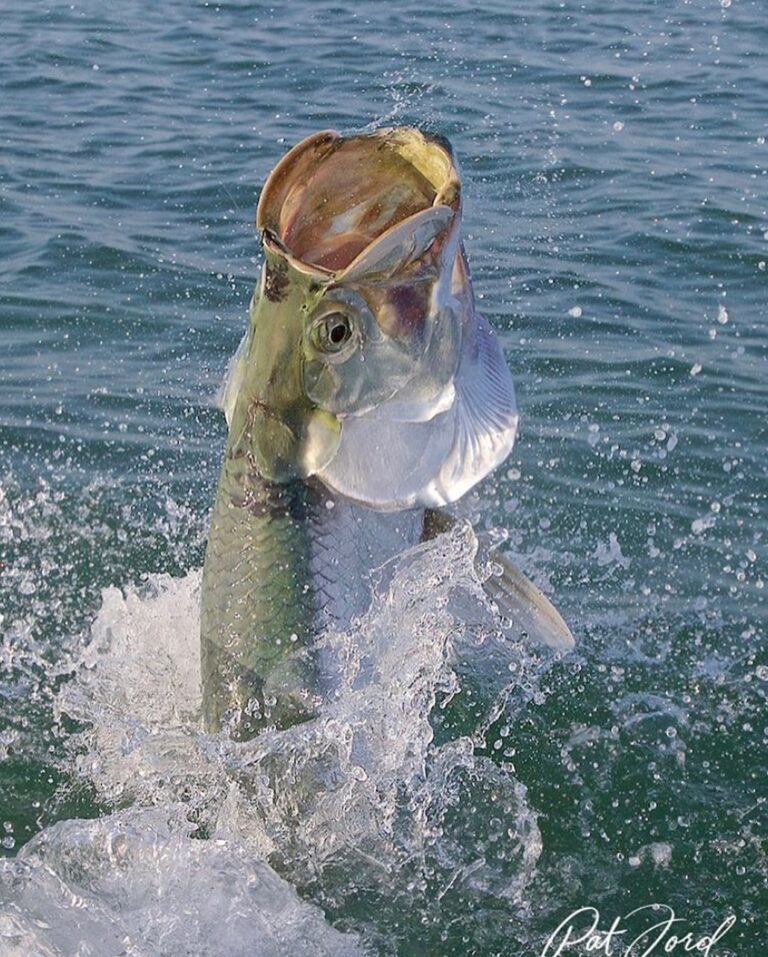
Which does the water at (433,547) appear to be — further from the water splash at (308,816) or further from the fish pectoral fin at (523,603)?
the fish pectoral fin at (523,603)

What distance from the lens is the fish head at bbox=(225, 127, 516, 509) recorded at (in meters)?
3.41

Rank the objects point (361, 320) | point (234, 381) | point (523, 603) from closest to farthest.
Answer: point (361, 320) → point (234, 381) → point (523, 603)

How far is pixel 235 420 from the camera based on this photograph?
12.1 feet

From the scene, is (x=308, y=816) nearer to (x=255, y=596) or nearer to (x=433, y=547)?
(x=255, y=596)

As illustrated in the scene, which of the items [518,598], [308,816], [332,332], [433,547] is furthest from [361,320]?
[308,816]

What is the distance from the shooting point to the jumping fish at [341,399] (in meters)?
3.43

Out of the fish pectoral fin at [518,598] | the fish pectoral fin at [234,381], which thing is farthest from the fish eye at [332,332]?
the fish pectoral fin at [518,598]

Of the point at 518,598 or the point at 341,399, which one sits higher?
the point at 341,399

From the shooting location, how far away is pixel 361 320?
343 cm

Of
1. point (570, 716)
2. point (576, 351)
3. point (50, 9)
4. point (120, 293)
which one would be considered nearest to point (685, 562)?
point (570, 716)

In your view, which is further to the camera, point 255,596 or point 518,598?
point 518,598

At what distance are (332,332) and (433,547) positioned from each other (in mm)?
618

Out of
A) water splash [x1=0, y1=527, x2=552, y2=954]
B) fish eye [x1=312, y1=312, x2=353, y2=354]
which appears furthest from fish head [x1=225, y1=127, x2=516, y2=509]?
water splash [x1=0, y1=527, x2=552, y2=954]

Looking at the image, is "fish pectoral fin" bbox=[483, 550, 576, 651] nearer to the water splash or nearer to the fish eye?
the water splash
